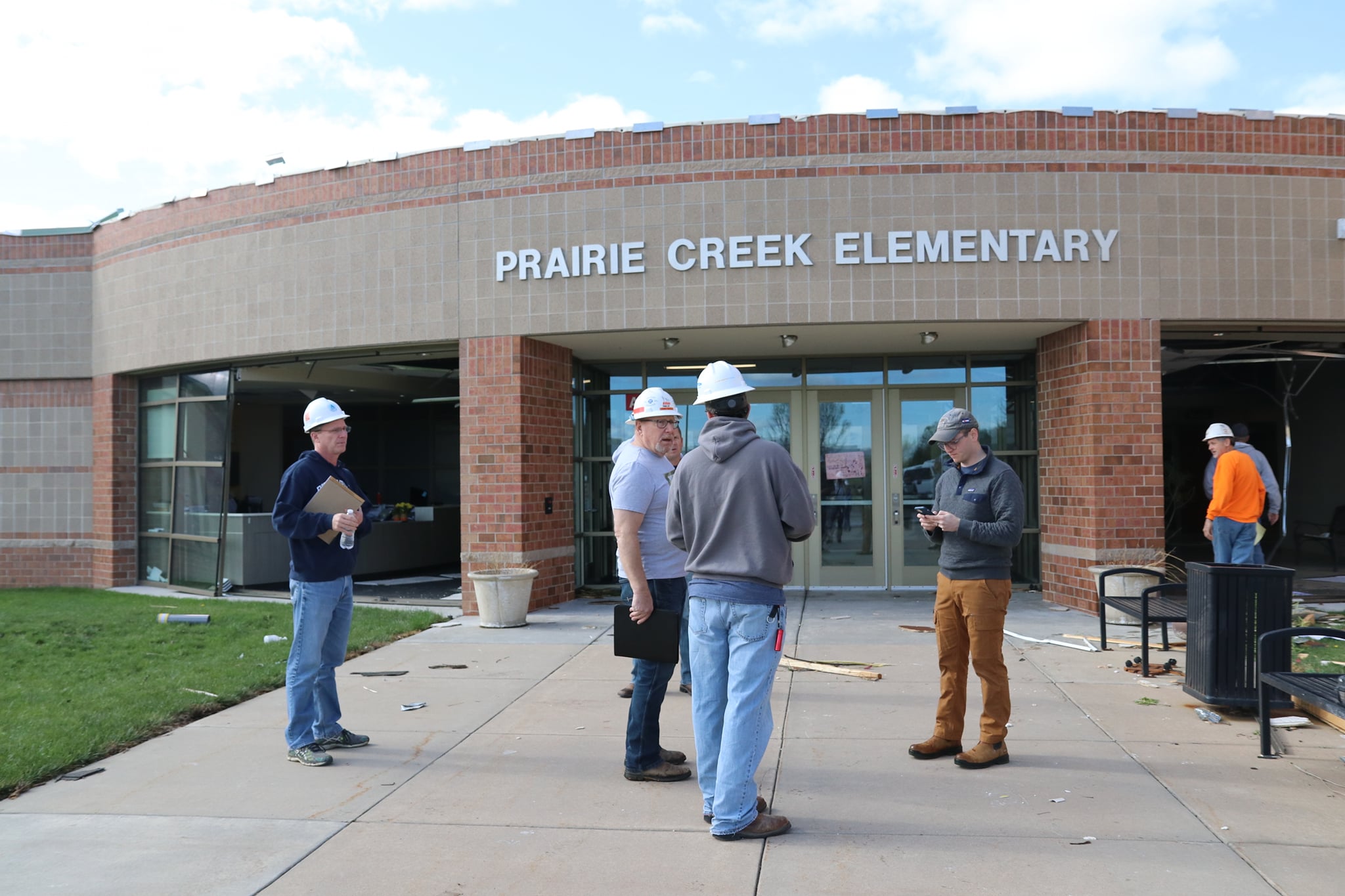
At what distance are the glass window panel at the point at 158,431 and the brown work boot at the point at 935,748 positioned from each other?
1254 cm

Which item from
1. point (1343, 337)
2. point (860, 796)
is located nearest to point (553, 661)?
point (860, 796)

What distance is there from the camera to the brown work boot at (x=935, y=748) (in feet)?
18.4

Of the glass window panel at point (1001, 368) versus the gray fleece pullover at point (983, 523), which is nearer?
the gray fleece pullover at point (983, 523)

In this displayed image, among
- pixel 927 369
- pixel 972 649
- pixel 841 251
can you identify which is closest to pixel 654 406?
pixel 972 649

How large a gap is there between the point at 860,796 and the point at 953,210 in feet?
24.7

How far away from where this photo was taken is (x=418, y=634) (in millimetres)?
10219

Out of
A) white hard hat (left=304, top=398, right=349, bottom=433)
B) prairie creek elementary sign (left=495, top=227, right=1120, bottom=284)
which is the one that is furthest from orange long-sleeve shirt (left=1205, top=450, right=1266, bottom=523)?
white hard hat (left=304, top=398, right=349, bottom=433)

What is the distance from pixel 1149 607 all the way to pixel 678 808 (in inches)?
191

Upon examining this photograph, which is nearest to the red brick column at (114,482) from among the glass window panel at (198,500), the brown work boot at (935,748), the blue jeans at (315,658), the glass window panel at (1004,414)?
the glass window panel at (198,500)

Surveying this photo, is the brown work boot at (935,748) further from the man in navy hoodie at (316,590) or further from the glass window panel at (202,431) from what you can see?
the glass window panel at (202,431)

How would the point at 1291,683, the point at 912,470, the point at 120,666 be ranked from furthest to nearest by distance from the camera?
the point at 912,470 → the point at 120,666 → the point at 1291,683

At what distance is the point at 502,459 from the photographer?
11570mm

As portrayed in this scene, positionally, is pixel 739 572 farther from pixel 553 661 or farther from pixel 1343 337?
pixel 1343 337

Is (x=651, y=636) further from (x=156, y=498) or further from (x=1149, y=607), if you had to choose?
(x=156, y=498)
